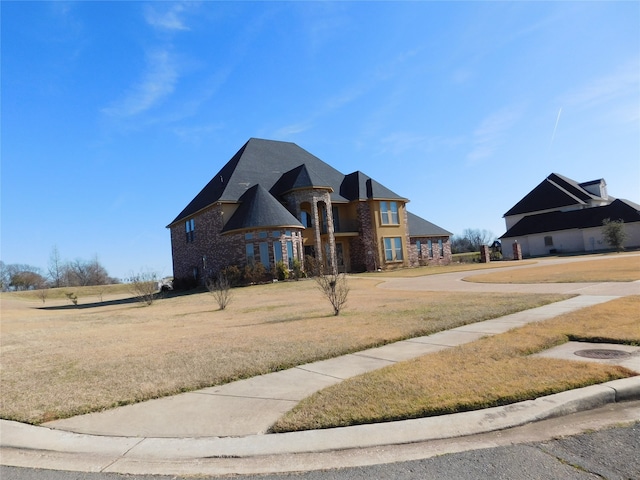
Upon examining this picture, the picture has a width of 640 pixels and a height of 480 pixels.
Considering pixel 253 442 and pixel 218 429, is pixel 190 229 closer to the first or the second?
Result: pixel 218 429

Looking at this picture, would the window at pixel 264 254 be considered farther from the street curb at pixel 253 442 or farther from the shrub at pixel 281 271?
the street curb at pixel 253 442

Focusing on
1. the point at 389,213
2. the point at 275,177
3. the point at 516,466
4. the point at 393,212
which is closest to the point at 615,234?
the point at 393,212

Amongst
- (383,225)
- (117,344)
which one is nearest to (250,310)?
(117,344)

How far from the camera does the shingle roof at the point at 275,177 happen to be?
3259cm

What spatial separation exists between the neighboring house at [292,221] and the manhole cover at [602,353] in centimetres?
2310

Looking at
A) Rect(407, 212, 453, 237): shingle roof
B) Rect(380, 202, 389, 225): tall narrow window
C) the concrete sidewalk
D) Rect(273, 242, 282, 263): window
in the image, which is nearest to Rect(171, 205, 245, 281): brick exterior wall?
Rect(273, 242, 282, 263): window

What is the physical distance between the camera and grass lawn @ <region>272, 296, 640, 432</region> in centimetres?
417

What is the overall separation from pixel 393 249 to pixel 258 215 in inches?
538

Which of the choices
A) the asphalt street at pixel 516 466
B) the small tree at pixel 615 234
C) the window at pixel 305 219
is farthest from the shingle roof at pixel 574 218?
the asphalt street at pixel 516 466

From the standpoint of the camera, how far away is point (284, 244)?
94.2 ft

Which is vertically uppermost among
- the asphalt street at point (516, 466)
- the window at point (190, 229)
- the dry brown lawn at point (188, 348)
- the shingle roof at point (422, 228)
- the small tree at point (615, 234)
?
the window at point (190, 229)

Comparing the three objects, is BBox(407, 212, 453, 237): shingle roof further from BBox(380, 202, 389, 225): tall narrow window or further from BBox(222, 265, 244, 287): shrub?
BBox(222, 265, 244, 287): shrub

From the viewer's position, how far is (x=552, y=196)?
2185 inches

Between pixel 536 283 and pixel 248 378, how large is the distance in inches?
571
